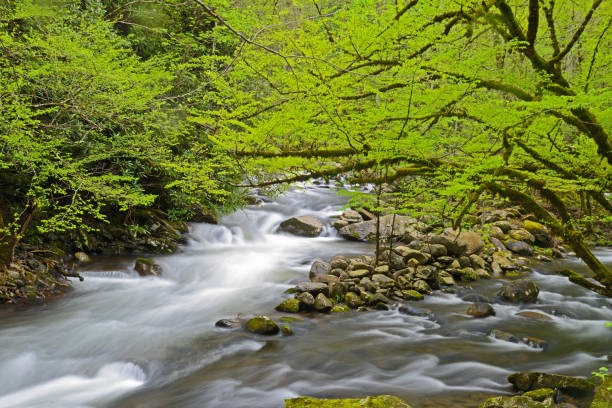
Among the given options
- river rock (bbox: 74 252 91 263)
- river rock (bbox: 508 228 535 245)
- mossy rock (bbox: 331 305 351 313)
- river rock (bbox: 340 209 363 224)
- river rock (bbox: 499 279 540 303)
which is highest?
river rock (bbox: 340 209 363 224)

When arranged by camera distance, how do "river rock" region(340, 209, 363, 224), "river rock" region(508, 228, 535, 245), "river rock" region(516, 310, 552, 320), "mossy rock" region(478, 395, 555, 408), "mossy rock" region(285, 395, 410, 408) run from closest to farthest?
"mossy rock" region(478, 395, 555, 408) → "mossy rock" region(285, 395, 410, 408) → "river rock" region(516, 310, 552, 320) → "river rock" region(508, 228, 535, 245) → "river rock" region(340, 209, 363, 224)

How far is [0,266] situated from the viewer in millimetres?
6000

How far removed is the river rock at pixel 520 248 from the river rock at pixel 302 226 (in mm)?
5472

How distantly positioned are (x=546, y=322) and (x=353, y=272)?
3.28 meters

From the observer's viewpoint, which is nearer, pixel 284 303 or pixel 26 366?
pixel 26 366

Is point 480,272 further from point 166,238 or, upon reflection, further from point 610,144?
point 166,238

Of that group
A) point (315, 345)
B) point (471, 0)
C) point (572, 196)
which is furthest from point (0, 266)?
point (572, 196)

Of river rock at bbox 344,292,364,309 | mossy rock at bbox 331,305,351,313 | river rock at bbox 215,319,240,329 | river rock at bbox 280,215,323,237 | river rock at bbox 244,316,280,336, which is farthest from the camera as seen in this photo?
river rock at bbox 280,215,323,237

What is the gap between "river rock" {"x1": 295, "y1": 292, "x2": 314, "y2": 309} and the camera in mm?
6457

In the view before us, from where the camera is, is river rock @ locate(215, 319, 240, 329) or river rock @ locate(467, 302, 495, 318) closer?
river rock @ locate(215, 319, 240, 329)

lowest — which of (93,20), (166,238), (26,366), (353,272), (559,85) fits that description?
(26,366)

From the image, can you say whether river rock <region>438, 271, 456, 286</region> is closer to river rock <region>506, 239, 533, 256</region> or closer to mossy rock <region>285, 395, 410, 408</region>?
river rock <region>506, 239, 533, 256</region>

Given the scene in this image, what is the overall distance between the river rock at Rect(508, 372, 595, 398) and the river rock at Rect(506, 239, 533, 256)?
7.26 metres

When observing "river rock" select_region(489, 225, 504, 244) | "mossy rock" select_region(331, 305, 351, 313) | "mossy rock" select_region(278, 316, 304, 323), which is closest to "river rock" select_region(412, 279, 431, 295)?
"mossy rock" select_region(331, 305, 351, 313)
